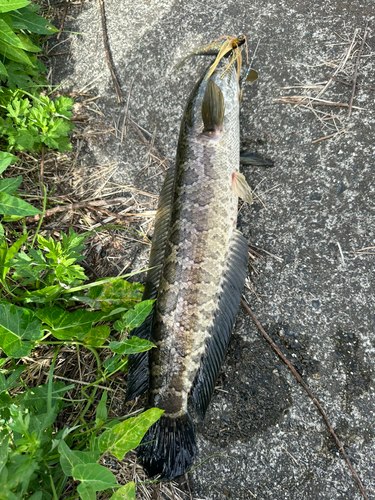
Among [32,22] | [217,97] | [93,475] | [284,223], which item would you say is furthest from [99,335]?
[32,22]

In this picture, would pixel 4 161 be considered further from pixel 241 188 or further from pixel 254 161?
pixel 254 161

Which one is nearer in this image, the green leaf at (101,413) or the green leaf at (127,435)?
the green leaf at (127,435)

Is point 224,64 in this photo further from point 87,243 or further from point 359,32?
point 87,243

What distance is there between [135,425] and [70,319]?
84cm

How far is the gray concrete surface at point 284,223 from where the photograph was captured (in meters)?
2.52

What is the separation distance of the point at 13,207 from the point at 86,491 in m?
1.60

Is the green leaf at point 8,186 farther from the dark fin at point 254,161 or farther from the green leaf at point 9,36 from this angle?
the dark fin at point 254,161

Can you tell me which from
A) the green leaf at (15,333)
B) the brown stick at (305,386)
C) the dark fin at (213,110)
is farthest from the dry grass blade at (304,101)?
the green leaf at (15,333)

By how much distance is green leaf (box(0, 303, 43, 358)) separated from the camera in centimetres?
214

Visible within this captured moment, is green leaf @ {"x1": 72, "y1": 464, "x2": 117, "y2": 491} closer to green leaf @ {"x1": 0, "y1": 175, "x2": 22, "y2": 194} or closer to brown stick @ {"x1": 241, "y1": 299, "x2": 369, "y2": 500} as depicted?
brown stick @ {"x1": 241, "y1": 299, "x2": 369, "y2": 500}

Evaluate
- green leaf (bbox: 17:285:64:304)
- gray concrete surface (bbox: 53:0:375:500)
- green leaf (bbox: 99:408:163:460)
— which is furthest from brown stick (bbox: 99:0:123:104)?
green leaf (bbox: 99:408:163:460)

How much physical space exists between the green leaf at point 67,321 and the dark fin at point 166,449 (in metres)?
0.75

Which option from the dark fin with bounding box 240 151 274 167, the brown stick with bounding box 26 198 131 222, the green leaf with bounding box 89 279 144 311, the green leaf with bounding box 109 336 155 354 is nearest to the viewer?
the green leaf with bounding box 109 336 155 354

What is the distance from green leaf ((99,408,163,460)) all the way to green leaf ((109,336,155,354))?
0.34 metres
